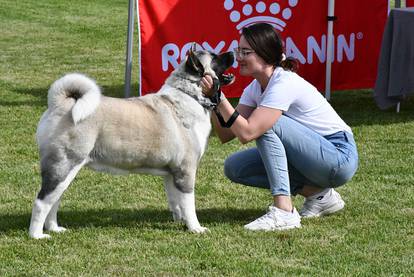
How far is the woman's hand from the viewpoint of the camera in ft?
15.1

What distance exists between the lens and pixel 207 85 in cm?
459

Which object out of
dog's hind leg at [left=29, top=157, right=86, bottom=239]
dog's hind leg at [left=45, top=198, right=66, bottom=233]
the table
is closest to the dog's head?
dog's hind leg at [left=29, top=157, right=86, bottom=239]

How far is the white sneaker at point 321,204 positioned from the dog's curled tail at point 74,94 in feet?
4.97

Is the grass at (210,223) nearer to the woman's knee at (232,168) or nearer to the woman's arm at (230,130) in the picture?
the woman's knee at (232,168)

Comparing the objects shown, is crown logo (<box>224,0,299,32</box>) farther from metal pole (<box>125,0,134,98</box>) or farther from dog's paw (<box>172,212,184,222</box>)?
dog's paw (<box>172,212,184,222</box>)

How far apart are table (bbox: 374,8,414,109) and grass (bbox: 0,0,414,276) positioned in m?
0.32

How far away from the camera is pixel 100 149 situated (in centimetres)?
448

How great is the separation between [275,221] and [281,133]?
499 millimetres

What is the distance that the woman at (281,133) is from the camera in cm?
470

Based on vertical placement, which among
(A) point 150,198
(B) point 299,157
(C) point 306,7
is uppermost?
(C) point 306,7

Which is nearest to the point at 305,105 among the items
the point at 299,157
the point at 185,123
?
the point at 299,157

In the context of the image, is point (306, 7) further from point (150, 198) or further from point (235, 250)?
point (235, 250)

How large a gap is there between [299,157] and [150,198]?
123cm

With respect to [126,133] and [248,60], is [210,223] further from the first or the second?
[248,60]
